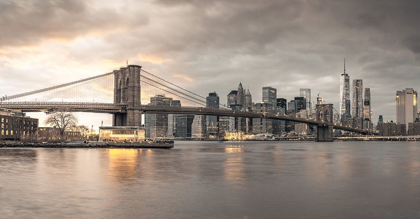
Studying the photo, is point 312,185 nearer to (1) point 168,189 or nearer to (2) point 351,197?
(2) point 351,197

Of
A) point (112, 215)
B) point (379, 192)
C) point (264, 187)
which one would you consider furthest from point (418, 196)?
point (112, 215)

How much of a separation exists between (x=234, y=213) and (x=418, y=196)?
41.3ft

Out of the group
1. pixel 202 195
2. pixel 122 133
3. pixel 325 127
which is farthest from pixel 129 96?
pixel 325 127

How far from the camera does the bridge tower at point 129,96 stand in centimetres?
9734

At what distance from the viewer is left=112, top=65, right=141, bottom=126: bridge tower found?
9734 cm

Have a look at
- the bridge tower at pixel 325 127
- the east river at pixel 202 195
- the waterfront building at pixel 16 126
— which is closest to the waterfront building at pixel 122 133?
the waterfront building at pixel 16 126

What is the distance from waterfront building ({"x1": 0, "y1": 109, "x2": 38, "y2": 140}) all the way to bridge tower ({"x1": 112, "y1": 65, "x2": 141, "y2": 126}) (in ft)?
120

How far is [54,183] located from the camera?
26.6 metres

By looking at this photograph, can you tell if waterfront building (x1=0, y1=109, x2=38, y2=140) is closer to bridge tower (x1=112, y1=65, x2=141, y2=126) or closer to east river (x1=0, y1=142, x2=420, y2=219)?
bridge tower (x1=112, y1=65, x2=141, y2=126)

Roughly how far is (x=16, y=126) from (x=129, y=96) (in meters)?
48.0

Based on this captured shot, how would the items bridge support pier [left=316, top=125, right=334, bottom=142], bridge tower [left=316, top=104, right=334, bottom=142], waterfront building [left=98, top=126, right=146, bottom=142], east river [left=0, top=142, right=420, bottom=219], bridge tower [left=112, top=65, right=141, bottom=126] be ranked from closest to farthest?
1. east river [left=0, top=142, right=420, bottom=219]
2. waterfront building [left=98, top=126, right=146, bottom=142]
3. bridge tower [left=112, top=65, right=141, bottom=126]
4. bridge support pier [left=316, top=125, right=334, bottom=142]
5. bridge tower [left=316, top=104, right=334, bottom=142]

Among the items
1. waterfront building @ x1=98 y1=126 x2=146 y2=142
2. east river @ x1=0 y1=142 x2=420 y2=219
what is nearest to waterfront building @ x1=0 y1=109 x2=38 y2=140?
waterfront building @ x1=98 y1=126 x2=146 y2=142

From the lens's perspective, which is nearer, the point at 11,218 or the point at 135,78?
the point at 11,218

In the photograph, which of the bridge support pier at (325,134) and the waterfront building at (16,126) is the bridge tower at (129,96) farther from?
the bridge support pier at (325,134)
